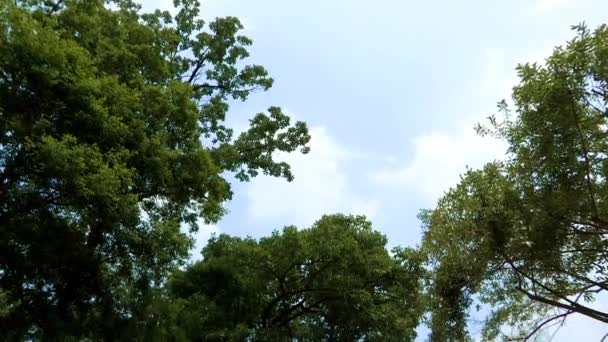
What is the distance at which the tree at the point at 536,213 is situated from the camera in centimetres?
657

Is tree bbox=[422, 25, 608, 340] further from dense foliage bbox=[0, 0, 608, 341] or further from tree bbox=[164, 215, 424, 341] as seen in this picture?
tree bbox=[164, 215, 424, 341]

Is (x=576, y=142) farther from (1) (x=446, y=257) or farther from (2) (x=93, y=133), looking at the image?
(2) (x=93, y=133)

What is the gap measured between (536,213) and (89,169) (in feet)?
22.5

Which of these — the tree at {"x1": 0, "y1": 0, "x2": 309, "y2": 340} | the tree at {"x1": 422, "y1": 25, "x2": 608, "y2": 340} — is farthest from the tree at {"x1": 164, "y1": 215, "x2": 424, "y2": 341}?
the tree at {"x1": 422, "y1": 25, "x2": 608, "y2": 340}

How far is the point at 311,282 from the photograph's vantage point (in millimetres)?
16250

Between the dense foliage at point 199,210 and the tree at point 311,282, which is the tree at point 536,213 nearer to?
the dense foliage at point 199,210

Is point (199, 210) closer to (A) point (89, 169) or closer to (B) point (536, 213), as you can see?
(A) point (89, 169)

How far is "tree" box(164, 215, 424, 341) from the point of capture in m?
15.6

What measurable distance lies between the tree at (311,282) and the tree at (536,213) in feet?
21.1

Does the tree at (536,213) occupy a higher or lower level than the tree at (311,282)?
lower

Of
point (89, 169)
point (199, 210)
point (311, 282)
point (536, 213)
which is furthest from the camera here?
point (311, 282)

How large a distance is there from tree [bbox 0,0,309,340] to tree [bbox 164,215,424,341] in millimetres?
2917

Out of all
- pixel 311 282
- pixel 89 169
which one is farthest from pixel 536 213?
pixel 311 282

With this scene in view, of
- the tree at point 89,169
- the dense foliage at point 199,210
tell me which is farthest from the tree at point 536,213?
the tree at point 89,169
